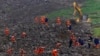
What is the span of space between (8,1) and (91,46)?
23.7 metres

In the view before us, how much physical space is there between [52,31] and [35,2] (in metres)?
17.7

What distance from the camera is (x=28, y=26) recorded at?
3522 centimetres

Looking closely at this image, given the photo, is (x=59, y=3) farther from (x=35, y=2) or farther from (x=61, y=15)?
(x=61, y=15)

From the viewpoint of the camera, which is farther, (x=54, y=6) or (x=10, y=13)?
(x=54, y=6)

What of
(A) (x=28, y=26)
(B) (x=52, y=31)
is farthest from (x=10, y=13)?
(B) (x=52, y=31)

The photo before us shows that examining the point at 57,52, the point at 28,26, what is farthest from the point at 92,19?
the point at 57,52

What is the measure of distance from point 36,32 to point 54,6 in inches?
649

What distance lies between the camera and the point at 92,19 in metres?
39.8

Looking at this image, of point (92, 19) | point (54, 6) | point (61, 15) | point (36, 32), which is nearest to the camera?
point (36, 32)

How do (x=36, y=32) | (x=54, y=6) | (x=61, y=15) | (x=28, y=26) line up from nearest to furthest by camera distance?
(x=36, y=32), (x=28, y=26), (x=61, y=15), (x=54, y=6)

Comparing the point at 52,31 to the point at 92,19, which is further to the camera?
the point at 92,19

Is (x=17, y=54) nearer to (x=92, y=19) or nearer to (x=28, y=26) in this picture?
(x=28, y=26)

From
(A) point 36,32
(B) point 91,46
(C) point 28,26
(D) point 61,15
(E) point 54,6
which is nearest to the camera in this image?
(B) point 91,46

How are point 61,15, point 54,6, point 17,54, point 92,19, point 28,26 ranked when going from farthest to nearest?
point 54,6, point 61,15, point 92,19, point 28,26, point 17,54
